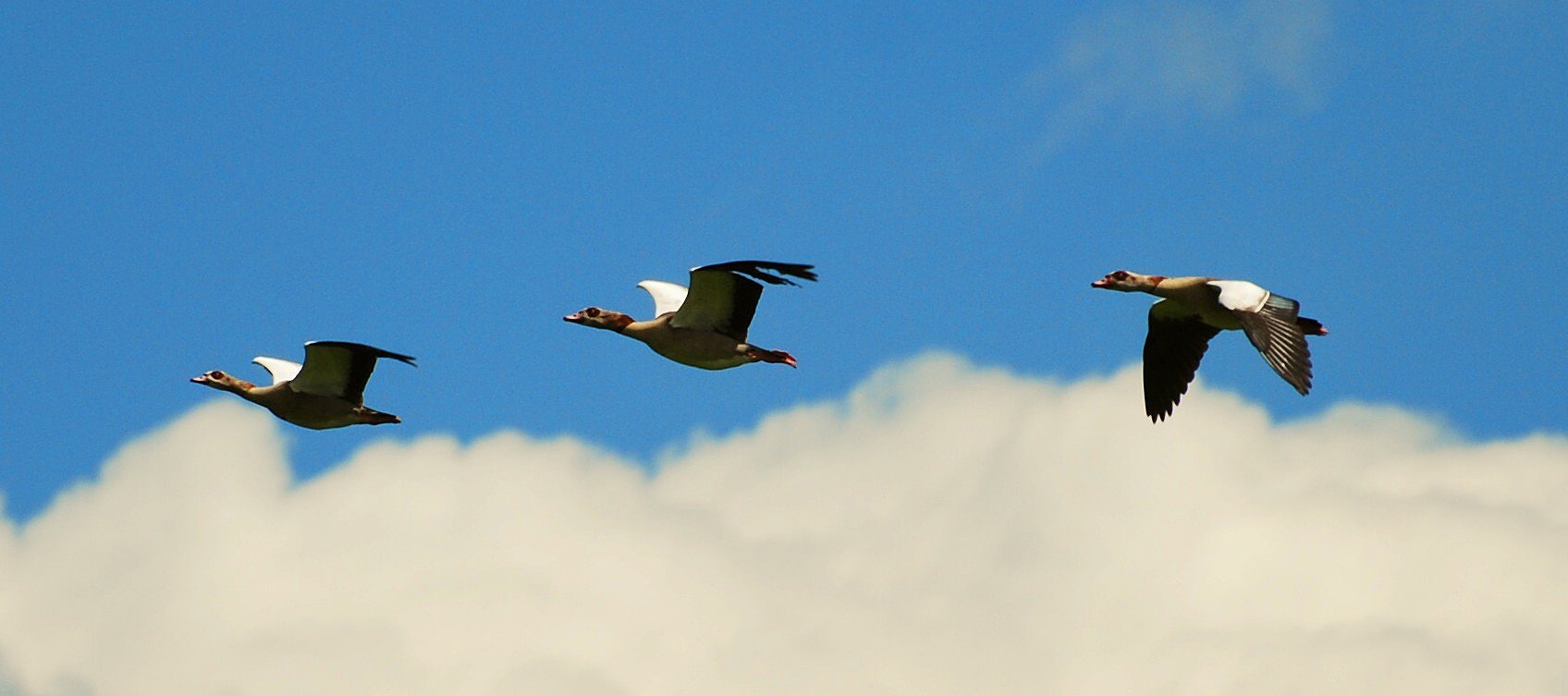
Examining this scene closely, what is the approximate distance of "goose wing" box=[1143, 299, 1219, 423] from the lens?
31.6m

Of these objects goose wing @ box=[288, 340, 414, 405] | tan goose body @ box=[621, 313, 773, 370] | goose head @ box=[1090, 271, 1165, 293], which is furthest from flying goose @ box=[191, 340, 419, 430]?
goose head @ box=[1090, 271, 1165, 293]

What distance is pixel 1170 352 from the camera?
31766mm

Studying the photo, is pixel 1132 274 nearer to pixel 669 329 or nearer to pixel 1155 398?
pixel 1155 398

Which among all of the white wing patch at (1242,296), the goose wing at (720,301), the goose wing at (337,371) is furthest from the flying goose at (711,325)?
the white wing patch at (1242,296)

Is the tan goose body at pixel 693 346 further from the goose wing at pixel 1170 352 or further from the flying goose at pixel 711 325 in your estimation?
the goose wing at pixel 1170 352

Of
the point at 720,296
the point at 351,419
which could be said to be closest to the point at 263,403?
the point at 351,419

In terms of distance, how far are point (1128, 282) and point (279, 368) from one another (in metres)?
12.1

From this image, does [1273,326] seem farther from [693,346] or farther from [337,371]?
[337,371]

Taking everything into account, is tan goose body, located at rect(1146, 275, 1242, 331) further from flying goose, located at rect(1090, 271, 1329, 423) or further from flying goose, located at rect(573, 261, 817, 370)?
flying goose, located at rect(573, 261, 817, 370)

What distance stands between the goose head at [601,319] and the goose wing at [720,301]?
4.75 ft

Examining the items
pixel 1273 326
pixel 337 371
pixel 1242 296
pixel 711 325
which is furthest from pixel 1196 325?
pixel 337 371

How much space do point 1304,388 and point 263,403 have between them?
14.4 meters

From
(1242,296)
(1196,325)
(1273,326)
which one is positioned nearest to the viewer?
(1273,326)

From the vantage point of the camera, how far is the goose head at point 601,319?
31.3 meters
